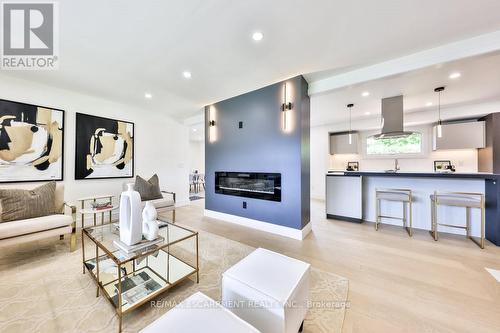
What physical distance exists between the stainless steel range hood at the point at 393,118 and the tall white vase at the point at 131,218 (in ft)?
14.2

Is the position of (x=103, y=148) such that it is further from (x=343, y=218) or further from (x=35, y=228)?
(x=343, y=218)

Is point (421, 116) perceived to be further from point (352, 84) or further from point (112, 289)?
point (112, 289)

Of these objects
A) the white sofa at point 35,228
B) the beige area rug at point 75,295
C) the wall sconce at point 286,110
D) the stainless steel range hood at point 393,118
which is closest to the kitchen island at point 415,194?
the stainless steel range hood at point 393,118

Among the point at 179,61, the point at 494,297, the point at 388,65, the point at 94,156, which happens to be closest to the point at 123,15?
the point at 179,61

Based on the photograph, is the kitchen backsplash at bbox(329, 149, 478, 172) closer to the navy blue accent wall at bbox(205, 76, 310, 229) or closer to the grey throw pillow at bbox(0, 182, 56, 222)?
the navy blue accent wall at bbox(205, 76, 310, 229)

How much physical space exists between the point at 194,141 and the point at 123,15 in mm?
8259

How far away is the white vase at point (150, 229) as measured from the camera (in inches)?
65.2

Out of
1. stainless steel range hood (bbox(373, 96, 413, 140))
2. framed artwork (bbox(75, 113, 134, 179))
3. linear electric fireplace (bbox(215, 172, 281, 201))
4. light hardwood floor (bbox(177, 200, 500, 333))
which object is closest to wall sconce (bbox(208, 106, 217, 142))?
linear electric fireplace (bbox(215, 172, 281, 201))

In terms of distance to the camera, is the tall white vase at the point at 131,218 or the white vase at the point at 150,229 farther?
the white vase at the point at 150,229

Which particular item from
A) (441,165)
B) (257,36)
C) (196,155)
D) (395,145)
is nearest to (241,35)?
(257,36)

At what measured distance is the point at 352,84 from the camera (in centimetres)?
281

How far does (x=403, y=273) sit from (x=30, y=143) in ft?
18.2

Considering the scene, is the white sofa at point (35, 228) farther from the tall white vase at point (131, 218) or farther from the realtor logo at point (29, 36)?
the realtor logo at point (29, 36)

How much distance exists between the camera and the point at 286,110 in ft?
9.88
